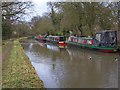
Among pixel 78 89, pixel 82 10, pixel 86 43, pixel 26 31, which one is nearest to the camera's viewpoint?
pixel 78 89

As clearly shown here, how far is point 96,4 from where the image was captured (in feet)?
107

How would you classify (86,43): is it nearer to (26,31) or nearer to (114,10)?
(114,10)

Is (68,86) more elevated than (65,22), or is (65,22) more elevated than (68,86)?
(65,22)

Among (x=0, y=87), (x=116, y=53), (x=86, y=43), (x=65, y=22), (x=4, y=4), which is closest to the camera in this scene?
(x=0, y=87)

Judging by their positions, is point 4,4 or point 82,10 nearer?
point 4,4

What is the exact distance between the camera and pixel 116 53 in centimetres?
2373

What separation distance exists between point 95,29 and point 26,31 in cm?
6020

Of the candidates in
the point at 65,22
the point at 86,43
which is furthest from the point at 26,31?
the point at 86,43

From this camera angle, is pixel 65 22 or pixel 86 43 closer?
pixel 86 43

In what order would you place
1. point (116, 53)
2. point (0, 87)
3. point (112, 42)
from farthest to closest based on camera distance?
point (112, 42)
point (116, 53)
point (0, 87)

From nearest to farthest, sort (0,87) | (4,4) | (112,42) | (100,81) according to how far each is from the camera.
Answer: (0,87) → (100,81) → (112,42) → (4,4)

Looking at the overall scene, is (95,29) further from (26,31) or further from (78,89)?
(26,31)

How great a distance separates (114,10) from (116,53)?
7.35 m

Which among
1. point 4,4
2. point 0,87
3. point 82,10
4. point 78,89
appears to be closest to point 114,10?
point 82,10
